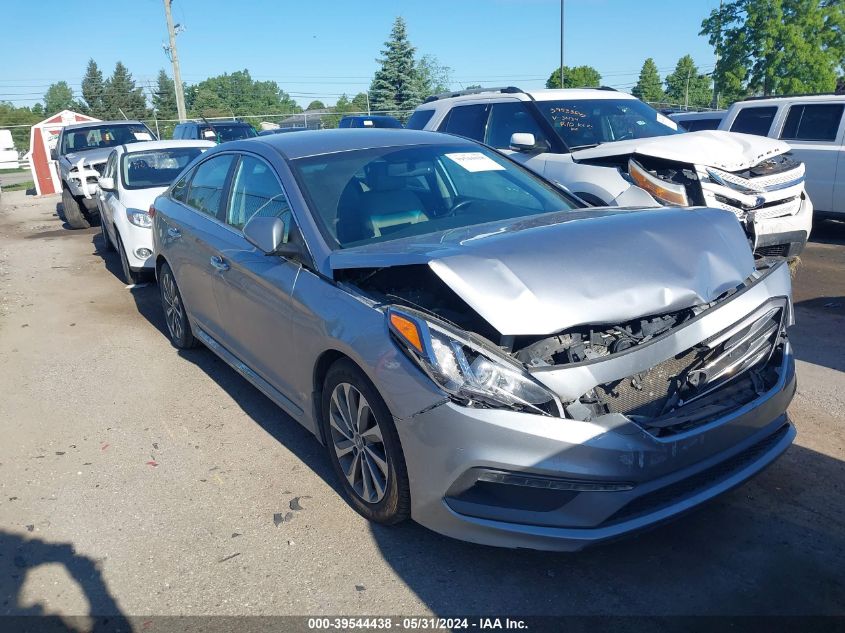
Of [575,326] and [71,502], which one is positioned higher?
[575,326]

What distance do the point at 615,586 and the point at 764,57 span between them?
31.4 metres

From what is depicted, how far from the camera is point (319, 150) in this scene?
437cm

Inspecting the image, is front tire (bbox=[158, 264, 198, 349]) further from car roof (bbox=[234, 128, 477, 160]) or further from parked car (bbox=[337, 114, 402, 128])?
parked car (bbox=[337, 114, 402, 128])

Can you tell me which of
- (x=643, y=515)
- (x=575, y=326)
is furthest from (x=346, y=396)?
(x=643, y=515)

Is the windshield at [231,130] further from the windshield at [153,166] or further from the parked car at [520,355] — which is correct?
the parked car at [520,355]

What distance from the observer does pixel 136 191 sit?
9180 millimetres

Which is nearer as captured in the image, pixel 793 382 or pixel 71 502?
pixel 793 382

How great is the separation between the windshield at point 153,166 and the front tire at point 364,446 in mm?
6921


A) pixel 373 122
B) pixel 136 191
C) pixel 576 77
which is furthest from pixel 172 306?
pixel 576 77

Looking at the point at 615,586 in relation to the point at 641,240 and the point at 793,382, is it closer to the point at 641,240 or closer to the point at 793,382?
the point at 793,382

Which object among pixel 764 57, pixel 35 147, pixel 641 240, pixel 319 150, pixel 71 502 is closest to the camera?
pixel 641 240

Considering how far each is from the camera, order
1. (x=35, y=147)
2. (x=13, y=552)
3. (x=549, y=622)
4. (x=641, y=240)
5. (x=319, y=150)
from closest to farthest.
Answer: (x=549, y=622) → (x=641, y=240) → (x=13, y=552) → (x=319, y=150) → (x=35, y=147)

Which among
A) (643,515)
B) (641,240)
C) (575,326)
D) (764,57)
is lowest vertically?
(643,515)

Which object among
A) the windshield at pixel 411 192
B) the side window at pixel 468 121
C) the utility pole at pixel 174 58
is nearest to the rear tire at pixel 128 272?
the side window at pixel 468 121
